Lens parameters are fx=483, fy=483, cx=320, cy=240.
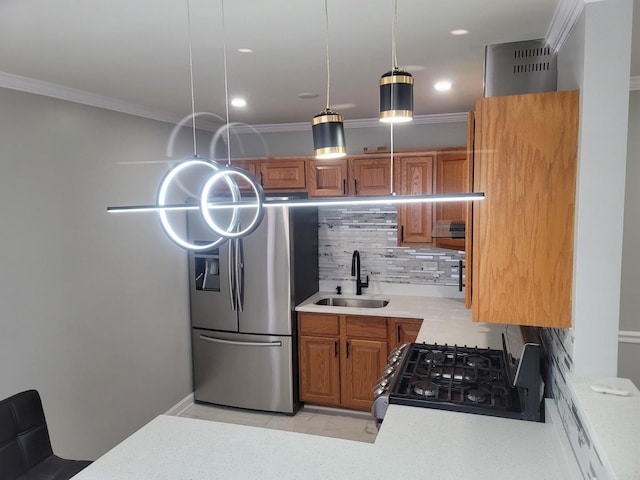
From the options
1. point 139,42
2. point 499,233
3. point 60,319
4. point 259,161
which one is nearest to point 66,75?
point 139,42

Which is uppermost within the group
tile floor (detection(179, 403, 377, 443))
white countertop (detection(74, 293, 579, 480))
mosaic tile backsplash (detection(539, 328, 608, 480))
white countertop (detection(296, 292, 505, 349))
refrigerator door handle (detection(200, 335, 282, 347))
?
mosaic tile backsplash (detection(539, 328, 608, 480))

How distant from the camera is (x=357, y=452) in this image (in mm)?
1713

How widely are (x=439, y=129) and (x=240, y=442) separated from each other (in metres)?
3.30

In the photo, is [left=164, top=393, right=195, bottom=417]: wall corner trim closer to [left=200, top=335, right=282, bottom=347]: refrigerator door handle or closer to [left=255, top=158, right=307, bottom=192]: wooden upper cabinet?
[left=200, top=335, right=282, bottom=347]: refrigerator door handle

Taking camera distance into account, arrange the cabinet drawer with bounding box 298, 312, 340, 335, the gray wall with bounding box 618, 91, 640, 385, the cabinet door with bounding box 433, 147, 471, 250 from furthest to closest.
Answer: the cabinet drawer with bounding box 298, 312, 340, 335
the cabinet door with bounding box 433, 147, 471, 250
the gray wall with bounding box 618, 91, 640, 385

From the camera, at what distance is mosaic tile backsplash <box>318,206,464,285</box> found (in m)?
4.42

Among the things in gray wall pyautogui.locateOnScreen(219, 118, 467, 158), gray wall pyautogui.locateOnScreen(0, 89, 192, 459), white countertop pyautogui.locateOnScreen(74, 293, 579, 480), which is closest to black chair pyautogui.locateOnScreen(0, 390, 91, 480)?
gray wall pyautogui.locateOnScreen(0, 89, 192, 459)

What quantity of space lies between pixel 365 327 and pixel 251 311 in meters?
0.97

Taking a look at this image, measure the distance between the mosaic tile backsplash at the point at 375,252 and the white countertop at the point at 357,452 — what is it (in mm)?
2477

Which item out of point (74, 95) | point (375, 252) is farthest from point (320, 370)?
point (74, 95)

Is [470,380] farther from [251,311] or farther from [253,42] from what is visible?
[251,311]

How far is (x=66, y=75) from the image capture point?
8.70 feet

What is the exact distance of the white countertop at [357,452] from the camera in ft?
5.21

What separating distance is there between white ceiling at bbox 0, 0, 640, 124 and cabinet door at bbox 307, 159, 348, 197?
1.00 meters
